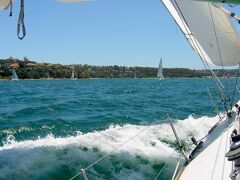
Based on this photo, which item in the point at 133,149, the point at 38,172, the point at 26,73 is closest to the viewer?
the point at 38,172

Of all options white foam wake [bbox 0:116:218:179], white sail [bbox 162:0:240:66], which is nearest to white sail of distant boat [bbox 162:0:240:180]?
white sail [bbox 162:0:240:66]

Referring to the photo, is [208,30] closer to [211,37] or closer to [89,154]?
[211,37]

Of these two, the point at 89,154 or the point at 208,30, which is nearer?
the point at 208,30

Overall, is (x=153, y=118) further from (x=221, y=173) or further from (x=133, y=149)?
(x=221, y=173)

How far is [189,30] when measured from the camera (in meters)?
7.20

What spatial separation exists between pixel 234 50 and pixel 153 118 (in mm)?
7785

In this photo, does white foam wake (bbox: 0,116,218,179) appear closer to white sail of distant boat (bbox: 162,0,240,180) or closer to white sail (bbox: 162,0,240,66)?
white sail of distant boat (bbox: 162,0,240,180)

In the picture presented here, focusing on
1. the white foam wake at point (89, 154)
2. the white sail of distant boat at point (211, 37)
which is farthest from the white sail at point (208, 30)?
the white foam wake at point (89, 154)

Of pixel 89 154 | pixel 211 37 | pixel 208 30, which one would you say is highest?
pixel 208 30

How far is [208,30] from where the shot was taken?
7492 millimetres

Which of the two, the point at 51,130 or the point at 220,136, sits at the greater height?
the point at 220,136

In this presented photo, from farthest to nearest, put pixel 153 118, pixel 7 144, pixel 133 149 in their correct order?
pixel 153 118
pixel 7 144
pixel 133 149

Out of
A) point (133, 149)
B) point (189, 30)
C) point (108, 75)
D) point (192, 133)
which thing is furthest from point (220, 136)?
point (108, 75)

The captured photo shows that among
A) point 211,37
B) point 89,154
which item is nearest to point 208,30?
point 211,37
